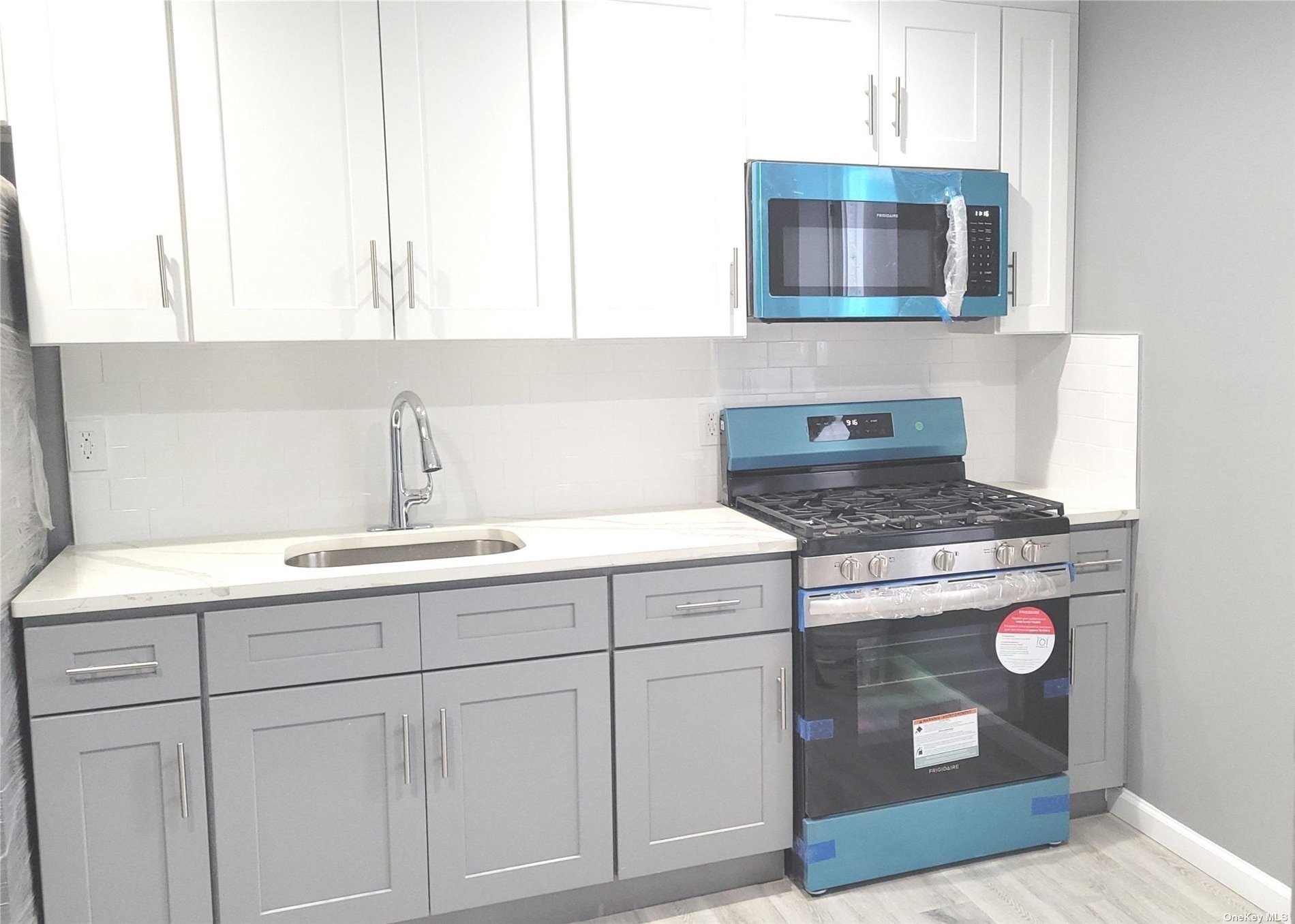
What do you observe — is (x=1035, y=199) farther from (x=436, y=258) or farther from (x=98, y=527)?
(x=98, y=527)

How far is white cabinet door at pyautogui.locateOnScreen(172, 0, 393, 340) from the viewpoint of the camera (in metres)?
2.24

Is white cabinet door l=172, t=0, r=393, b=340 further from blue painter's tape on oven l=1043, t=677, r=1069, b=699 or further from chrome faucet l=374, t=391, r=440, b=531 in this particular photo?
blue painter's tape on oven l=1043, t=677, r=1069, b=699

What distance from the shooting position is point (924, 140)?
2.80m

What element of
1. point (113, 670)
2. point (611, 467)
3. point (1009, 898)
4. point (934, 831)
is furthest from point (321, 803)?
point (1009, 898)

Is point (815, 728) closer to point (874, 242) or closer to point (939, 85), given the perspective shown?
point (874, 242)

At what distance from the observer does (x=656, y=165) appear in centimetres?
255

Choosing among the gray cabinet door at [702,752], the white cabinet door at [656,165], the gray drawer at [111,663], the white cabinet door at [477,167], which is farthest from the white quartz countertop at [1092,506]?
the gray drawer at [111,663]

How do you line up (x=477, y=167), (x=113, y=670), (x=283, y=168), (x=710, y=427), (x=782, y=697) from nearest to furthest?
(x=113, y=670), (x=283, y=168), (x=477, y=167), (x=782, y=697), (x=710, y=427)

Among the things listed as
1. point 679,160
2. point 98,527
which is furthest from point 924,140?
point 98,527

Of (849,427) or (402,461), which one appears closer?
(402,461)

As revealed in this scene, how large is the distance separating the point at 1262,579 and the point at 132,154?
278 cm

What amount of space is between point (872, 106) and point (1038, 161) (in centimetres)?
57

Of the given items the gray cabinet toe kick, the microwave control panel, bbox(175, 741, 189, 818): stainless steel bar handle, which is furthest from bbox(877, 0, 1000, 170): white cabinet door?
bbox(175, 741, 189, 818): stainless steel bar handle

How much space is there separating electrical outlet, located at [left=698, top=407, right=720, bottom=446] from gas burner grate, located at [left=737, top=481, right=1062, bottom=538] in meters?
0.19
